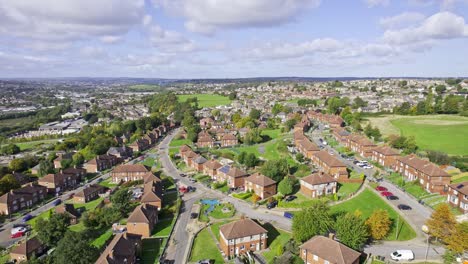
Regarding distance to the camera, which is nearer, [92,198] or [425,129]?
[92,198]

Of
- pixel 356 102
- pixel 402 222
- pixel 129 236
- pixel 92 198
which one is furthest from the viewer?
pixel 356 102

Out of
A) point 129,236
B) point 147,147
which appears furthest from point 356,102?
point 129,236

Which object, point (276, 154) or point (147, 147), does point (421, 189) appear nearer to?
point (276, 154)

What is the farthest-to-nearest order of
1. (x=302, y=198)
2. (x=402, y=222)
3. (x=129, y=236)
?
(x=302, y=198)
(x=402, y=222)
(x=129, y=236)

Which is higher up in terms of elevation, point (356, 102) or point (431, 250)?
point (356, 102)

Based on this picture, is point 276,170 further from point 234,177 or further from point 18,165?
point 18,165

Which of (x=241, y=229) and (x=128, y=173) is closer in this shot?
(x=241, y=229)

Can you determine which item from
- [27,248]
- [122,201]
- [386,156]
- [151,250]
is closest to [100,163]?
[122,201]
